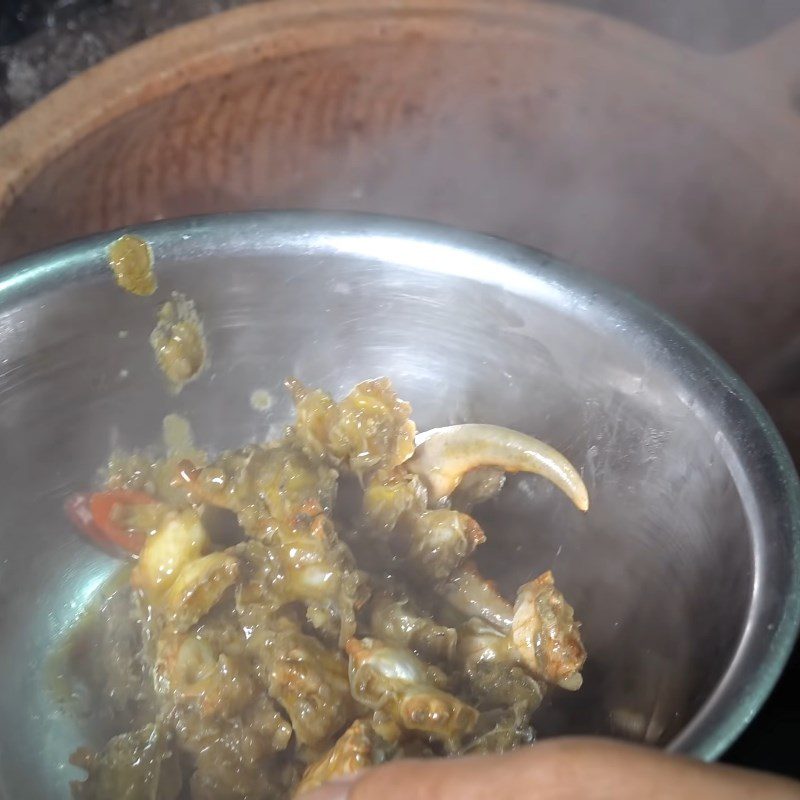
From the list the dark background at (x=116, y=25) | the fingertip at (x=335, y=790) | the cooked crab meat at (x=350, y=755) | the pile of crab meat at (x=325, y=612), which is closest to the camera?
the fingertip at (x=335, y=790)

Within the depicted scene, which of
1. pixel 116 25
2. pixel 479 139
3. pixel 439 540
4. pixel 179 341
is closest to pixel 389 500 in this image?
pixel 439 540

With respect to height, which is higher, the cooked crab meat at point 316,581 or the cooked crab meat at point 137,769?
the cooked crab meat at point 316,581

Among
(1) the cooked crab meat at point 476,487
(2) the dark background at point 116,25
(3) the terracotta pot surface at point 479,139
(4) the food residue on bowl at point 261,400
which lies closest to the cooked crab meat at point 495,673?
(1) the cooked crab meat at point 476,487

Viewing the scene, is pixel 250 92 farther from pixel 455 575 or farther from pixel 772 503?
pixel 772 503

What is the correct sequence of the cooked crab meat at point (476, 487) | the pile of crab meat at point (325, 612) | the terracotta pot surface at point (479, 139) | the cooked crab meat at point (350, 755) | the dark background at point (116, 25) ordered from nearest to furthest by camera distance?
1. the cooked crab meat at point (350, 755)
2. the pile of crab meat at point (325, 612)
3. the cooked crab meat at point (476, 487)
4. the terracotta pot surface at point (479, 139)
5. the dark background at point (116, 25)

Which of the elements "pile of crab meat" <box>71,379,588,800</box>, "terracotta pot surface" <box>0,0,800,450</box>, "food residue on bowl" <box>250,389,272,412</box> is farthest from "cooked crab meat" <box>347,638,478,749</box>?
"terracotta pot surface" <box>0,0,800,450</box>

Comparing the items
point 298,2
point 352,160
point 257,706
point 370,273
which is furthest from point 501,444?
point 298,2

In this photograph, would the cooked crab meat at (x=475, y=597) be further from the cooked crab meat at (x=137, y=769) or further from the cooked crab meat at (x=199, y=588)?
the cooked crab meat at (x=137, y=769)
